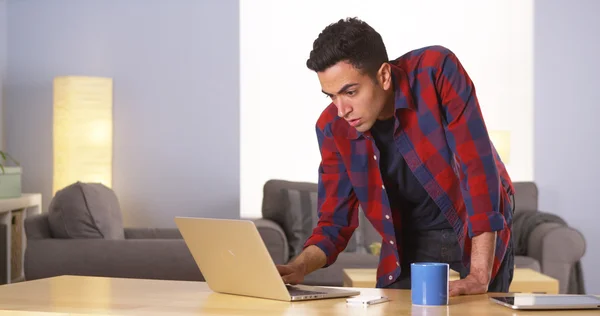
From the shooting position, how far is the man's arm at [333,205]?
2.30 meters

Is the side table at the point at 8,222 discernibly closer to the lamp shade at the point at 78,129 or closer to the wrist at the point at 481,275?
the lamp shade at the point at 78,129

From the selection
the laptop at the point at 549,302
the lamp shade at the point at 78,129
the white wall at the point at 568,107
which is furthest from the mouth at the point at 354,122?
the white wall at the point at 568,107

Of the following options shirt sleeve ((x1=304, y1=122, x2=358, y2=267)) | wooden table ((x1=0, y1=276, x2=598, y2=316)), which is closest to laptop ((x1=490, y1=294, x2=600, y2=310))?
wooden table ((x1=0, y1=276, x2=598, y2=316))

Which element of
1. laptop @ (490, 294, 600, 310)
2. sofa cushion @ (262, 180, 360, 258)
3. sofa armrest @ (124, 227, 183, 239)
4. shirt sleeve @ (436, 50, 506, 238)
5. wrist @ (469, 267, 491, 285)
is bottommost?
sofa armrest @ (124, 227, 183, 239)

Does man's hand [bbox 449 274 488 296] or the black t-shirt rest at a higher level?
the black t-shirt

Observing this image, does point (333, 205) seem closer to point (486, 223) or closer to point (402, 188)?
point (402, 188)

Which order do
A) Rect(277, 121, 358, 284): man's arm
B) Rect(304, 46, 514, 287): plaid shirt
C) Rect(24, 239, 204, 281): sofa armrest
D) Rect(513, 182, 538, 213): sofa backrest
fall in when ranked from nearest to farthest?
Rect(304, 46, 514, 287): plaid shirt → Rect(277, 121, 358, 284): man's arm → Rect(24, 239, 204, 281): sofa armrest → Rect(513, 182, 538, 213): sofa backrest

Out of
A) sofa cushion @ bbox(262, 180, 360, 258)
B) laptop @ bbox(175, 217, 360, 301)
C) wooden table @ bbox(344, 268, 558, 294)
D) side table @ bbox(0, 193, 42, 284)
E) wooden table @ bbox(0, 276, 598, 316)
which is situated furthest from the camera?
sofa cushion @ bbox(262, 180, 360, 258)

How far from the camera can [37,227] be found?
15.2 ft

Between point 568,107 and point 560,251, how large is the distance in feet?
A: 4.72

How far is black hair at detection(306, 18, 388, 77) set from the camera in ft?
6.80

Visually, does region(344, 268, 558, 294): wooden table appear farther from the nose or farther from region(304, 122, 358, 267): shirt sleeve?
the nose

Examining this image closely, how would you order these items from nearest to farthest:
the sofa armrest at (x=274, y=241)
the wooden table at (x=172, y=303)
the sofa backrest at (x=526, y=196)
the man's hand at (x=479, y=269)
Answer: the wooden table at (x=172, y=303), the man's hand at (x=479, y=269), the sofa armrest at (x=274, y=241), the sofa backrest at (x=526, y=196)

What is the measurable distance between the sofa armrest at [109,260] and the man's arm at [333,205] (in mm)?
2316
